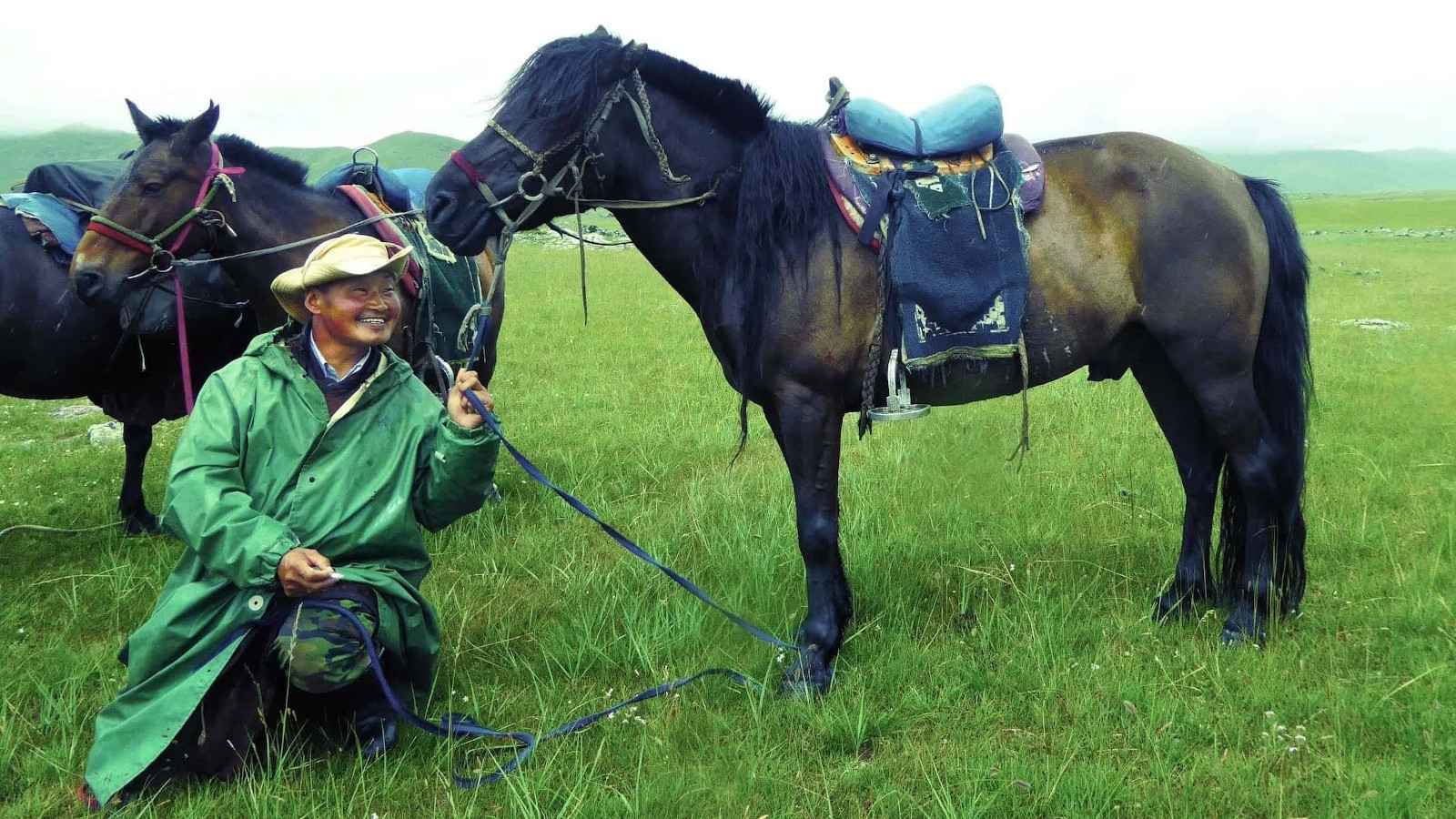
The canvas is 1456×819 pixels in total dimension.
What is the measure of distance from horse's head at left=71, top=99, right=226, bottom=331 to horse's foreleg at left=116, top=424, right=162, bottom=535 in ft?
3.90

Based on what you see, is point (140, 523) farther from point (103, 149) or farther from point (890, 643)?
point (103, 149)

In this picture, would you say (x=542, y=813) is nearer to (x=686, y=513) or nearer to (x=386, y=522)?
(x=386, y=522)

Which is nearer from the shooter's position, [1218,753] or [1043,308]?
[1218,753]

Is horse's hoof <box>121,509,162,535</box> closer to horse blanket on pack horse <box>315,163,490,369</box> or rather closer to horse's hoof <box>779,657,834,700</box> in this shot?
horse blanket on pack horse <box>315,163,490,369</box>

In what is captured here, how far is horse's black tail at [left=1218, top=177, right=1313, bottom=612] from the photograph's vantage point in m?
3.61

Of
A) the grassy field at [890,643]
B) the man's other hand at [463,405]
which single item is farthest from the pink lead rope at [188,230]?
the man's other hand at [463,405]

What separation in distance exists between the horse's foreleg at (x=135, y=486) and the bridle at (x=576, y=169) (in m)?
3.37

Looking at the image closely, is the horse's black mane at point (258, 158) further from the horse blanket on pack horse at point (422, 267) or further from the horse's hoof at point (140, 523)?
the horse's hoof at point (140, 523)

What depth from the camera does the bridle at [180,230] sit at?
13.4 feet

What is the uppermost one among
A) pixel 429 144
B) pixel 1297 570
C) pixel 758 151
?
pixel 429 144

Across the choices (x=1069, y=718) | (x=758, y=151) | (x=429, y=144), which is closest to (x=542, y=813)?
(x=1069, y=718)

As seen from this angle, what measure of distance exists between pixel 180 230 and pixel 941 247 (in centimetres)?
362

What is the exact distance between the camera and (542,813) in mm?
2516

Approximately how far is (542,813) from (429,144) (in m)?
164
